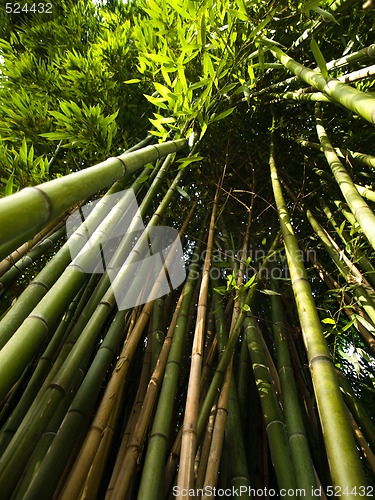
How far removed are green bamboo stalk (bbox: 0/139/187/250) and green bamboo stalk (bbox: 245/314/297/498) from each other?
90 centimetres

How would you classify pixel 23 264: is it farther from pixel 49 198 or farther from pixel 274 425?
pixel 274 425

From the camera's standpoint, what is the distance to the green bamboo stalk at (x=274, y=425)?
2.93 ft

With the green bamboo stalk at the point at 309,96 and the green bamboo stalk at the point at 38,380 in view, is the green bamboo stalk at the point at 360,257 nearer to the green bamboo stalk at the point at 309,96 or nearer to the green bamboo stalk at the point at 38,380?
the green bamboo stalk at the point at 309,96

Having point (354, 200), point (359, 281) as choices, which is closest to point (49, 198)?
point (354, 200)

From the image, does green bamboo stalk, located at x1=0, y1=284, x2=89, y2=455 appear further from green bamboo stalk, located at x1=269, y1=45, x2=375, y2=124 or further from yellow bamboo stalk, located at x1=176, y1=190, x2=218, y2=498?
green bamboo stalk, located at x1=269, y1=45, x2=375, y2=124

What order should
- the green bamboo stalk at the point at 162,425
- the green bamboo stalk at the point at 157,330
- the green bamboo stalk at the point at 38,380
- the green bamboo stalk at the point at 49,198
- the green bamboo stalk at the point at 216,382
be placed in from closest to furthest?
the green bamboo stalk at the point at 49,198 < the green bamboo stalk at the point at 162,425 < the green bamboo stalk at the point at 216,382 < the green bamboo stalk at the point at 38,380 < the green bamboo stalk at the point at 157,330

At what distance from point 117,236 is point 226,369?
113 cm

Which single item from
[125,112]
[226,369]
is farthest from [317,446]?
[125,112]

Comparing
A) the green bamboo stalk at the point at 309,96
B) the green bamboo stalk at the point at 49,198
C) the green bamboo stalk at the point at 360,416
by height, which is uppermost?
the green bamboo stalk at the point at 309,96

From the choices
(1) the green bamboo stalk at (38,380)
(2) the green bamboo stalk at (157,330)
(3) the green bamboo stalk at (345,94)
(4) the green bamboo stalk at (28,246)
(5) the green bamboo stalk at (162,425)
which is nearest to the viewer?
(3) the green bamboo stalk at (345,94)

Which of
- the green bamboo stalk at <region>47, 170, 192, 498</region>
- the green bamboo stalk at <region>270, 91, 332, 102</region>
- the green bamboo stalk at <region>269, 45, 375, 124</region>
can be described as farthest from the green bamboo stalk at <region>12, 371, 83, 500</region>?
the green bamboo stalk at <region>270, 91, 332, 102</region>

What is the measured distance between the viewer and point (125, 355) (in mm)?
1129

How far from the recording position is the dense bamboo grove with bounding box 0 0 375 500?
2.83 ft

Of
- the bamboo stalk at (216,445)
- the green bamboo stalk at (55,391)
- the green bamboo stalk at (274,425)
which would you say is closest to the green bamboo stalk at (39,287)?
the green bamboo stalk at (55,391)
